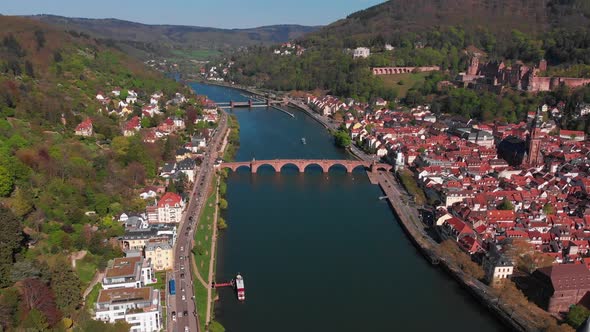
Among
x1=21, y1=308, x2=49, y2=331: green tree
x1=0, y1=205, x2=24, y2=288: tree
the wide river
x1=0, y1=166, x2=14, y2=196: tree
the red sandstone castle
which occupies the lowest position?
the wide river

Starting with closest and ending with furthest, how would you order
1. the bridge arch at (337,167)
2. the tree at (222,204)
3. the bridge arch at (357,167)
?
the tree at (222,204)
the bridge arch at (357,167)
the bridge arch at (337,167)

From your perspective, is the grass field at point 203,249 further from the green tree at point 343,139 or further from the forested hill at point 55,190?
the green tree at point 343,139

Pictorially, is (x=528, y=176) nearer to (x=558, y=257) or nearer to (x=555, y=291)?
(x=558, y=257)

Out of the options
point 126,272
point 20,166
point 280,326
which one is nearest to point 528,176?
point 280,326

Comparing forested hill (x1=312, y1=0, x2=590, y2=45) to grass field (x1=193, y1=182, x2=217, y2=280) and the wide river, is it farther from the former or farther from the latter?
grass field (x1=193, y1=182, x2=217, y2=280)

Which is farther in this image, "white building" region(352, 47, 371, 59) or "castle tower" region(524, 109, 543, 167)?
Result: "white building" region(352, 47, 371, 59)

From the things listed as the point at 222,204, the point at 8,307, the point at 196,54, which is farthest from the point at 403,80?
the point at 196,54

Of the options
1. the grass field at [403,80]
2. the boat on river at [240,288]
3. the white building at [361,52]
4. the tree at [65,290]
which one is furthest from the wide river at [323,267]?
the white building at [361,52]

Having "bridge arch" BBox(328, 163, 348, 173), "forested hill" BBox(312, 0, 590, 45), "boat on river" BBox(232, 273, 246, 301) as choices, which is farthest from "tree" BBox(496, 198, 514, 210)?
"forested hill" BBox(312, 0, 590, 45)
